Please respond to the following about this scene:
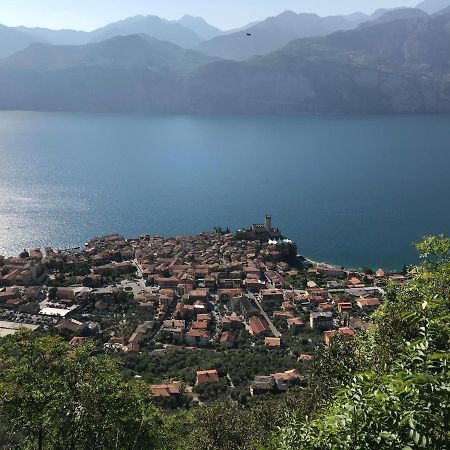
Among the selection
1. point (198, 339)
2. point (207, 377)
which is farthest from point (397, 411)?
point (198, 339)

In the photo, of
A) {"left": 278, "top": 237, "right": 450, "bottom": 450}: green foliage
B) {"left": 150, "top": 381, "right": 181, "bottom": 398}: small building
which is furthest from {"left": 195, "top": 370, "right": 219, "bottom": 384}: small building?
{"left": 278, "top": 237, "right": 450, "bottom": 450}: green foliage

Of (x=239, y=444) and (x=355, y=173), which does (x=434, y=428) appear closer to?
(x=239, y=444)

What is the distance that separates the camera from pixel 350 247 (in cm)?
4469

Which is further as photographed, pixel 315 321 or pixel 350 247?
pixel 350 247

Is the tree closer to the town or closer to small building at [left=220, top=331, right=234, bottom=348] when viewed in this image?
the town

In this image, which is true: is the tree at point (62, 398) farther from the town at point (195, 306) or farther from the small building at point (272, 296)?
the small building at point (272, 296)

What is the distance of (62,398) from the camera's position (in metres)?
6.45

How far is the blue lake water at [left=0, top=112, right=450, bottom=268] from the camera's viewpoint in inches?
1949

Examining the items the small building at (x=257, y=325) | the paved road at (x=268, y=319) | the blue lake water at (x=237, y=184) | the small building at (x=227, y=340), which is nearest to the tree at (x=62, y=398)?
the small building at (x=227, y=340)

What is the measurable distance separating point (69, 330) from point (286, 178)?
181 ft

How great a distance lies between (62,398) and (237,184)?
66318 mm

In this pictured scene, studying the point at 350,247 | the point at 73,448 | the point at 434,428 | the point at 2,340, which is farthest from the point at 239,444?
the point at 350,247

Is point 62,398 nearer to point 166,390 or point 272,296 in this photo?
point 166,390

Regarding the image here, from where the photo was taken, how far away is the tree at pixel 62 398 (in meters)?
6.31
